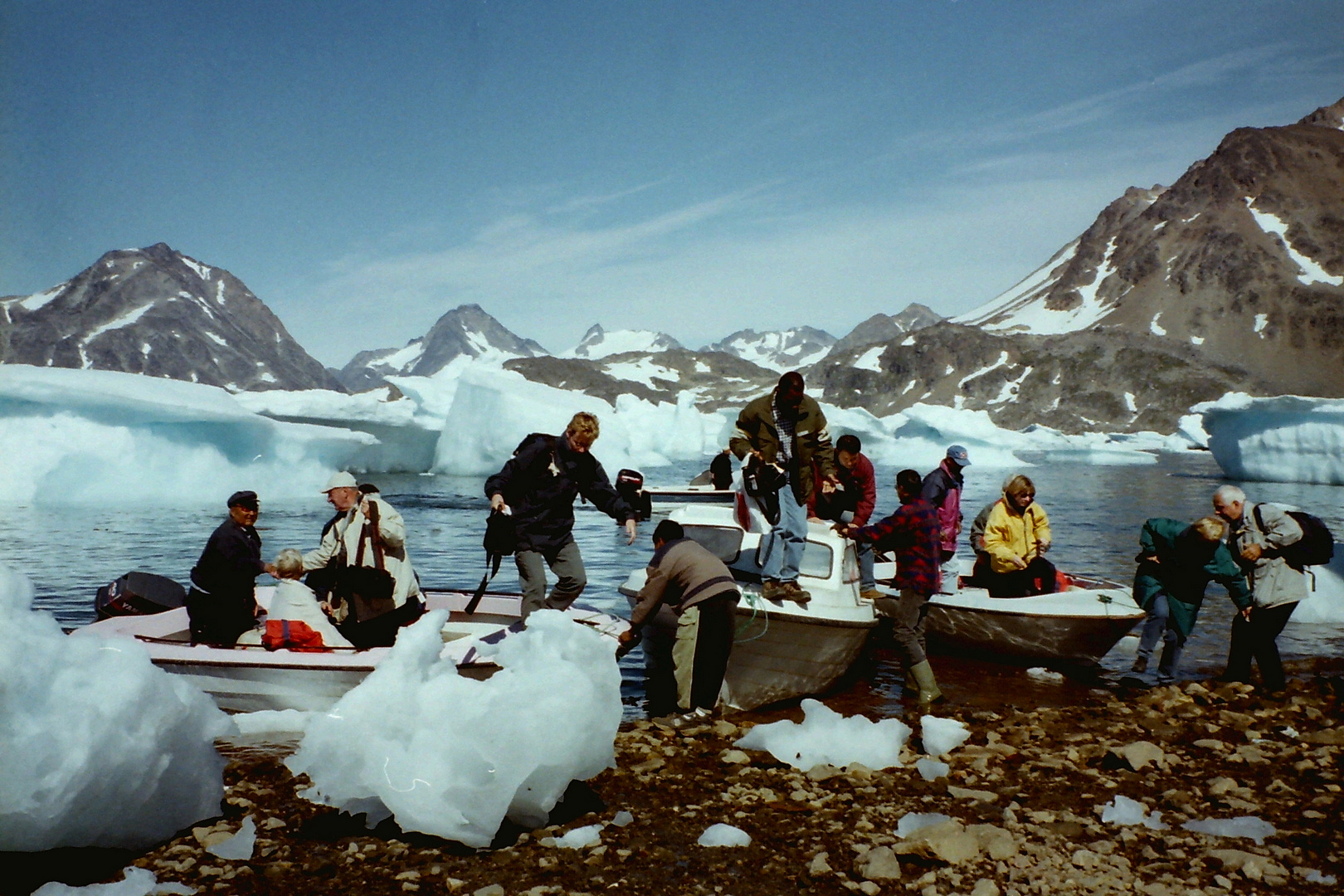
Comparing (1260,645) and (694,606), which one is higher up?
(694,606)

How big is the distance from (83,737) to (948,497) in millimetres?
8454

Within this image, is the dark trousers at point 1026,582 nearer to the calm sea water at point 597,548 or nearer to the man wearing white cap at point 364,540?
the calm sea water at point 597,548

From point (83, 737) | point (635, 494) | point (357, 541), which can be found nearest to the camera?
point (83, 737)

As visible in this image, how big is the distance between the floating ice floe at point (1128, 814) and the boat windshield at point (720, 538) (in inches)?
178

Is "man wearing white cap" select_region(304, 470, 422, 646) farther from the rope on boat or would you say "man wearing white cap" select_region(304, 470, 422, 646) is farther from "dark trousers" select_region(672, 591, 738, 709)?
the rope on boat

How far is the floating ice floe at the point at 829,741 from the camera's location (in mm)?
6492

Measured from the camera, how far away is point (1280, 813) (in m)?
5.43

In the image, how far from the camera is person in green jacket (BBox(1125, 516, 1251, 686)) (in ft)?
27.3

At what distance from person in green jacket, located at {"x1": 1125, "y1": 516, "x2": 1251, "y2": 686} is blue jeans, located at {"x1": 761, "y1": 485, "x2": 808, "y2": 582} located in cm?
321

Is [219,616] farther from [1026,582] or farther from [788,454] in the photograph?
[1026,582]

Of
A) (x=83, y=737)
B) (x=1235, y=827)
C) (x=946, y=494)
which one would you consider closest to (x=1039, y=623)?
(x=946, y=494)

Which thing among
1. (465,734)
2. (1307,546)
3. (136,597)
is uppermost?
(1307,546)

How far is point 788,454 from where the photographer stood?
339 inches

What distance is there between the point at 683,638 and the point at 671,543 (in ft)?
2.63
